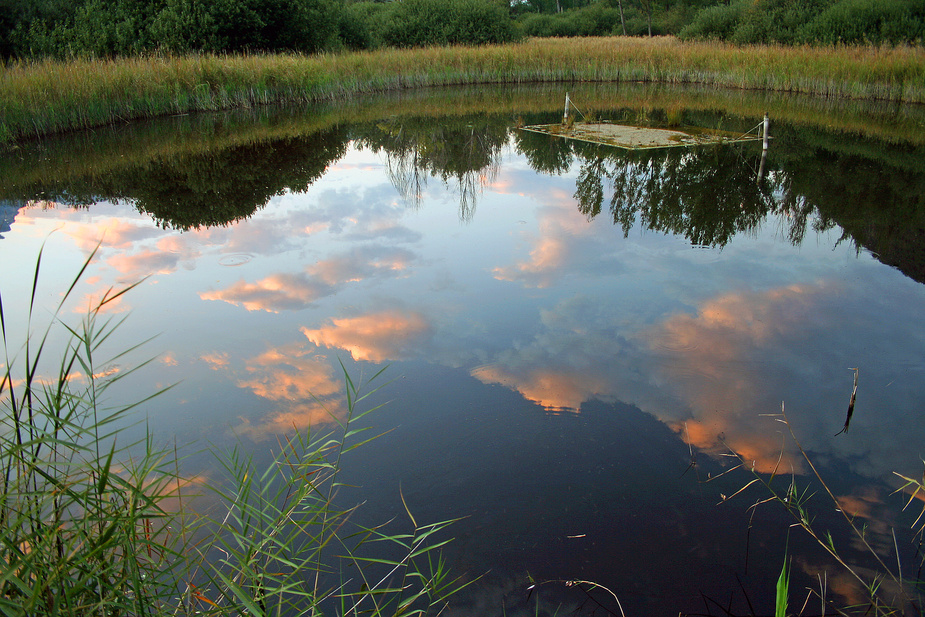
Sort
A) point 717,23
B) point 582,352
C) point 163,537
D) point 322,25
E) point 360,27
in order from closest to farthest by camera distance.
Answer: point 163,537 → point 582,352 → point 322,25 → point 360,27 → point 717,23

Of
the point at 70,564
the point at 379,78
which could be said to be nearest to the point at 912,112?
the point at 379,78

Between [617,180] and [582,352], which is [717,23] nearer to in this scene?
[617,180]

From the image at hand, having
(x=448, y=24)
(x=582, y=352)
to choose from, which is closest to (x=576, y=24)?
(x=448, y=24)

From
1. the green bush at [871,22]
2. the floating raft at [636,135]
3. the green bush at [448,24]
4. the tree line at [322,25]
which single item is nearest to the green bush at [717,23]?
the tree line at [322,25]

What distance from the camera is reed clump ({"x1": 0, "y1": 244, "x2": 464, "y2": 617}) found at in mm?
1449

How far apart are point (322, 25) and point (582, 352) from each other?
62.2 feet

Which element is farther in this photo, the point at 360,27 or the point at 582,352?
the point at 360,27

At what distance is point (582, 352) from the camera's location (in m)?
3.70

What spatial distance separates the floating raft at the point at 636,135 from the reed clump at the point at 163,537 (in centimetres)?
799

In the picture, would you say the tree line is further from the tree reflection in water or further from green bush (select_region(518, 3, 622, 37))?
green bush (select_region(518, 3, 622, 37))

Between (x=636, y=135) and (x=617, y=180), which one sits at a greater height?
(x=636, y=135)

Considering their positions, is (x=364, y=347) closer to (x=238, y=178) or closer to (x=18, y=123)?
(x=238, y=178)

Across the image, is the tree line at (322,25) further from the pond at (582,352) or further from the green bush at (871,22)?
the pond at (582,352)

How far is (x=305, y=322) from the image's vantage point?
4.11 m
